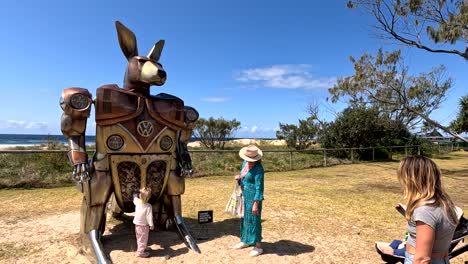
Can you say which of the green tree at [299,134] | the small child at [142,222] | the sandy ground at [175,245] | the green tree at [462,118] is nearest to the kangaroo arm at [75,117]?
the small child at [142,222]

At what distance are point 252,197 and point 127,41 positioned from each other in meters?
2.88

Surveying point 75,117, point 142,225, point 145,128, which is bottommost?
point 142,225

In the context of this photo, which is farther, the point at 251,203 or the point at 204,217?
the point at 204,217

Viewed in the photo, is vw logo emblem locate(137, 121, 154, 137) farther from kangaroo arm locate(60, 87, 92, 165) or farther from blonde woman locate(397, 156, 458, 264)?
blonde woman locate(397, 156, 458, 264)

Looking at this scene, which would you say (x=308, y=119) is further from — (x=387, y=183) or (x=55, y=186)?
(x=55, y=186)

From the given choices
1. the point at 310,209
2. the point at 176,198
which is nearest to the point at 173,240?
the point at 176,198

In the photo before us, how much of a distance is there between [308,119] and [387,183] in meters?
12.9

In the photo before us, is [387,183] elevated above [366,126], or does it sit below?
below

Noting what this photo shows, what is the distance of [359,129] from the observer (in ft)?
68.8

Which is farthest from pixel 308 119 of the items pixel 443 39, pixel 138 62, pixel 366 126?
pixel 138 62

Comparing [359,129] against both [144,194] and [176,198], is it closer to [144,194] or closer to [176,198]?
[176,198]

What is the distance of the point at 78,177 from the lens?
428cm

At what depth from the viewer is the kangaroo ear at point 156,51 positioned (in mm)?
5143

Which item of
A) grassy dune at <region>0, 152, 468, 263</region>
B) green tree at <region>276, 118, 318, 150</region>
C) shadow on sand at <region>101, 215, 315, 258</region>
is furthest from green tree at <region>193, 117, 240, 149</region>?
shadow on sand at <region>101, 215, 315, 258</region>
